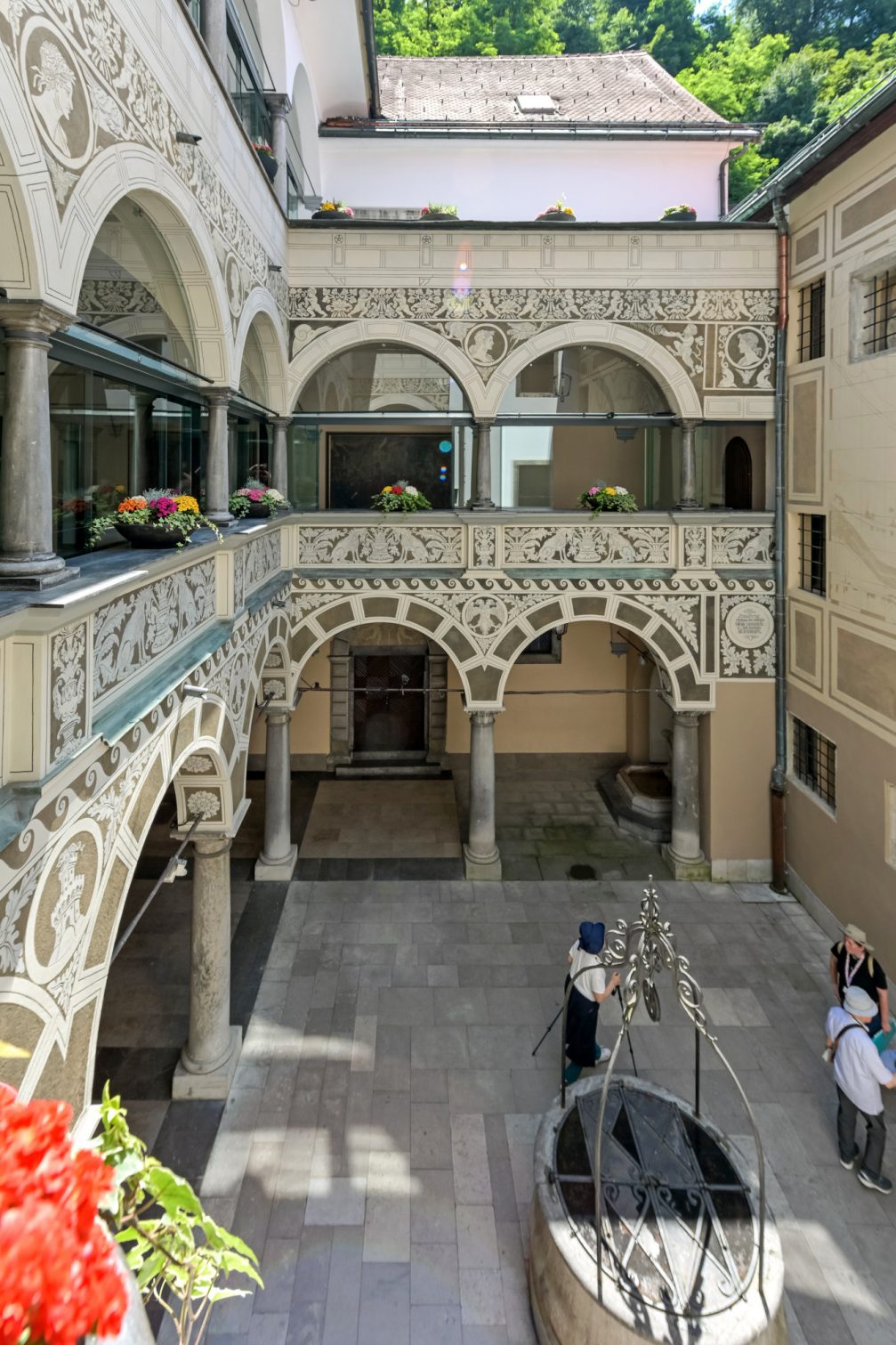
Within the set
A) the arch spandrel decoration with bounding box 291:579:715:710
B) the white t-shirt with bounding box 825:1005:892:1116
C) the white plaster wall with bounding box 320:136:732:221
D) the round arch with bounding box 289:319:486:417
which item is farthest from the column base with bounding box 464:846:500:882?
the white plaster wall with bounding box 320:136:732:221

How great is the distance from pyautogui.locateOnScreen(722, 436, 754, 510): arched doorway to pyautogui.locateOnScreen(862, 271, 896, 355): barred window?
3.14m

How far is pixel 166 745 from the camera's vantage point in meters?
6.08

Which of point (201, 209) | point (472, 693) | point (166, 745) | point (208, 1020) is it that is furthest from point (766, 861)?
point (201, 209)

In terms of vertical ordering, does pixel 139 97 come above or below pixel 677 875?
above

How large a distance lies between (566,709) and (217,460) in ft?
36.9

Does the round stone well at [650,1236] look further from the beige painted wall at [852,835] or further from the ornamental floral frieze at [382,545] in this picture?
the ornamental floral frieze at [382,545]

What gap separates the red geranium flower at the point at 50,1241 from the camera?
3.95 feet

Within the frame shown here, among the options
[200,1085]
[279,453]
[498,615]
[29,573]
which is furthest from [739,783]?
[29,573]

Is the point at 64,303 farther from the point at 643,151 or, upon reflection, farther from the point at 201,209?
the point at 643,151

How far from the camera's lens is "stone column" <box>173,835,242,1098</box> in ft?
27.9

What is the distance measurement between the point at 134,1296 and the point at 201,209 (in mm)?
7730

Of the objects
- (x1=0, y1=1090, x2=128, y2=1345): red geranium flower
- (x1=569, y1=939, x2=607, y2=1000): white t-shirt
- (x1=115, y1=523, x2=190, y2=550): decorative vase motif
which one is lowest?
(x1=569, y1=939, x2=607, y2=1000): white t-shirt

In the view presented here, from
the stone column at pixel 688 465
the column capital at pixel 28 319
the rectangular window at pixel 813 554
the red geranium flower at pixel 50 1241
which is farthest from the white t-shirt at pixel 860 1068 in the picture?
the stone column at pixel 688 465

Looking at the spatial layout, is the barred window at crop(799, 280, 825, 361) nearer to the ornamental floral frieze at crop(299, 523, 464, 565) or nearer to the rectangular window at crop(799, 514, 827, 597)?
the rectangular window at crop(799, 514, 827, 597)
